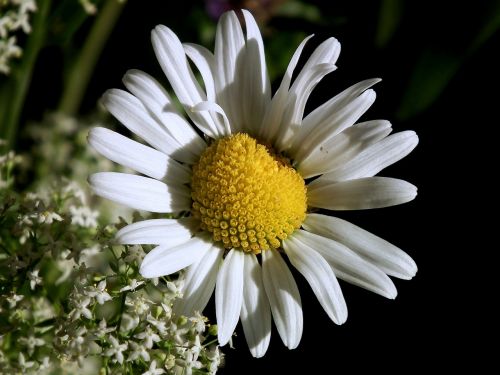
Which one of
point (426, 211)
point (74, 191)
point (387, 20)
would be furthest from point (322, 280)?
point (387, 20)

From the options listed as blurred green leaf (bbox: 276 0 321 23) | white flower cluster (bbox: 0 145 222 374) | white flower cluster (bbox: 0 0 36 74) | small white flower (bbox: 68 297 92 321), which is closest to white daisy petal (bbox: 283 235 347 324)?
white flower cluster (bbox: 0 145 222 374)

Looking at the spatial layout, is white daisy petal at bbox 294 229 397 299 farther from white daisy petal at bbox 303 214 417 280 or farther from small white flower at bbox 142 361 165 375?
small white flower at bbox 142 361 165 375

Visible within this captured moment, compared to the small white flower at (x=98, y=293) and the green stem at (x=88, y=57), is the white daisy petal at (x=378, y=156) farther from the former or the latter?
the green stem at (x=88, y=57)

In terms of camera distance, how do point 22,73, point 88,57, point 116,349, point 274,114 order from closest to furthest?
point 116,349, point 274,114, point 22,73, point 88,57

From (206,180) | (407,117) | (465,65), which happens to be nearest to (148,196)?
(206,180)

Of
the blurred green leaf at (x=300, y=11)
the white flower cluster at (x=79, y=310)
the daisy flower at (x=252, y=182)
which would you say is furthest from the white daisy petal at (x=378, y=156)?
the blurred green leaf at (x=300, y=11)

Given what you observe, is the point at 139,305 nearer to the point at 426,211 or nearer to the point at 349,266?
the point at 349,266
